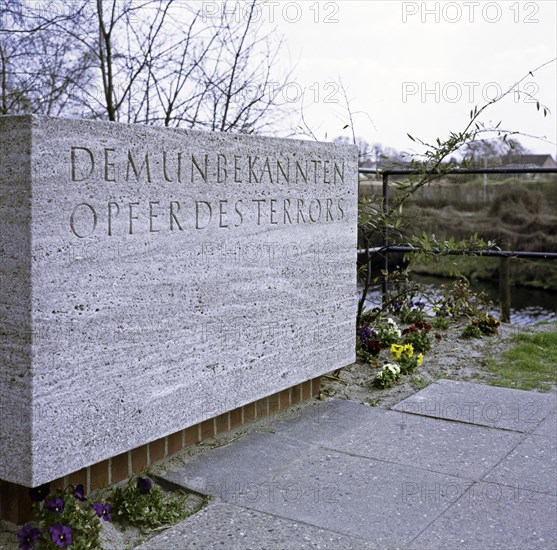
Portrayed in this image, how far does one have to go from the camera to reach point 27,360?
8.14ft

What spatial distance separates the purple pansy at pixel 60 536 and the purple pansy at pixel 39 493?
0.20 m

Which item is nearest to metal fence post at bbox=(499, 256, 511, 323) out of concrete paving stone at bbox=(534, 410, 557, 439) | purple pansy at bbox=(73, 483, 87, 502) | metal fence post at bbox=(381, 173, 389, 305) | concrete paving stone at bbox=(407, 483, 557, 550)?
metal fence post at bbox=(381, 173, 389, 305)

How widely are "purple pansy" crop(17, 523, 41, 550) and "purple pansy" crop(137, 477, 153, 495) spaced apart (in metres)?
0.44

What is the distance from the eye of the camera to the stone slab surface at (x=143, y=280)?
2.50 metres

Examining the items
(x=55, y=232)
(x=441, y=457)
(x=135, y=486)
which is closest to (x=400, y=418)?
(x=441, y=457)

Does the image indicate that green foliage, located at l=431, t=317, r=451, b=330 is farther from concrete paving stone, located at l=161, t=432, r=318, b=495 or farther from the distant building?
concrete paving stone, located at l=161, t=432, r=318, b=495

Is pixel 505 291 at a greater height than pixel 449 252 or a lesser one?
lesser

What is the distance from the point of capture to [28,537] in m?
2.43

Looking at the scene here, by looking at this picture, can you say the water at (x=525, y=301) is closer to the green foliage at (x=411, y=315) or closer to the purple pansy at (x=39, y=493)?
the green foliage at (x=411, y=315)

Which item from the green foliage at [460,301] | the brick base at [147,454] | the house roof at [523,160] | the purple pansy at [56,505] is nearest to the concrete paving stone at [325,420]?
the brick base at [147,454]

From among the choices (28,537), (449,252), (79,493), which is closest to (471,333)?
(449,252)

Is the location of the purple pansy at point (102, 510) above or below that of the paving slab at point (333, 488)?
above

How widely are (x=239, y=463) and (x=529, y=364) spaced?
8.48ft

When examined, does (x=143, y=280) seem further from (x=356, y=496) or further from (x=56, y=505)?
(x=356, y=496)
